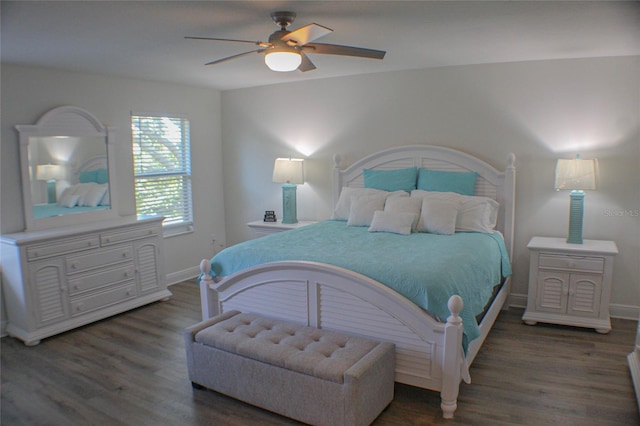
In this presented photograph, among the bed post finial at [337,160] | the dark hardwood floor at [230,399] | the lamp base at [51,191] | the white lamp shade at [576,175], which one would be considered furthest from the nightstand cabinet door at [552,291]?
the lamp base at [51,191]

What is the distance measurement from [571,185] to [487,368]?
1.71 metres

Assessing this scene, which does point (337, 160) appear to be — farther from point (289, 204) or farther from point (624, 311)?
point (624, 311)

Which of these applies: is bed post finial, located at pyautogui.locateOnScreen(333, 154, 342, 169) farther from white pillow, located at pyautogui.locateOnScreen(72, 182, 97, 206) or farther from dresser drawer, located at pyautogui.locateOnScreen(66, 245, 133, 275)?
white pillow, located at pyautogui.locateOnScreen(72, 182, 97, 206)

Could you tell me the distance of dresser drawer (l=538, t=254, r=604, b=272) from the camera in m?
3.74

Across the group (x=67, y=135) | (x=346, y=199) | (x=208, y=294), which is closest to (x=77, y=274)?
(x=67, y=135)

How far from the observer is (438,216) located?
395 cm

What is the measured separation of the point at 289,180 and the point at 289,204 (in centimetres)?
27

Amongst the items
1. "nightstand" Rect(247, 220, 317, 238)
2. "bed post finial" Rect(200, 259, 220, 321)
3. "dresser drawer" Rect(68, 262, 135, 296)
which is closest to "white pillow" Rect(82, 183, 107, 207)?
"dresser drawer" Rect(68, 262, 135, 296)

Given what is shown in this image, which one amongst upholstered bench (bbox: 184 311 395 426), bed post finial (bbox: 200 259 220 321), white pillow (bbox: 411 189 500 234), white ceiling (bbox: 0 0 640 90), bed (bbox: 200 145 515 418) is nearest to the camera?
upholstered bench (bbox: 184 311 395 426)

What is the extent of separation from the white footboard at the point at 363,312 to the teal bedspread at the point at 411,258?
0.09m

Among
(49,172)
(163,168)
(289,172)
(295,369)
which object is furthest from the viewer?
(163,168)

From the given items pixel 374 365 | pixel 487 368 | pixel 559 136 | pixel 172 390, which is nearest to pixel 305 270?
pixel 374 365

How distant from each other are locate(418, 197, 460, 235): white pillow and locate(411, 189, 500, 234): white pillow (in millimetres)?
85

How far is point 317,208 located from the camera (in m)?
5.43
